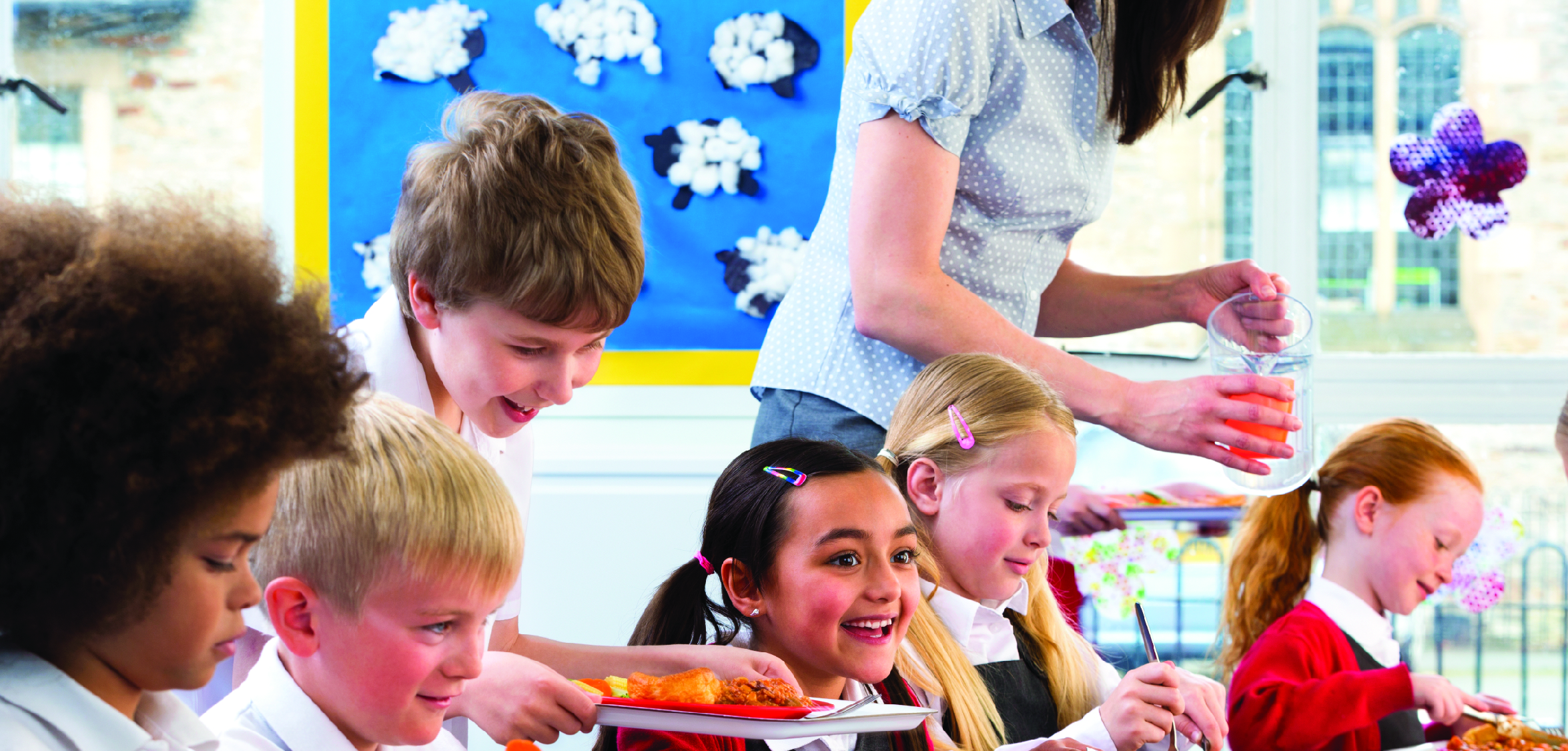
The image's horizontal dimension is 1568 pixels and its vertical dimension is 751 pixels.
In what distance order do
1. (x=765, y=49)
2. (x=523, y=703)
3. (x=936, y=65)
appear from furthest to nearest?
(x=765, y=49) < (x=936, y=65) < (x=523, y=703)

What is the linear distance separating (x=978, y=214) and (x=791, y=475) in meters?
0.42

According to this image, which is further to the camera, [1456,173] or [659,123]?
[1456,173]

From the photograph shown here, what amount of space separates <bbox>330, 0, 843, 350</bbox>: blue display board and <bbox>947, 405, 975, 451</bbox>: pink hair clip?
4.90ft

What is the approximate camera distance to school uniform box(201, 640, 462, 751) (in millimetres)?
891

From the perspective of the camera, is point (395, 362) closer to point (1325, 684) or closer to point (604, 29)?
Result: point (1325, 684)

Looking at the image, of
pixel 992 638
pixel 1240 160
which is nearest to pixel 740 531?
pixel 992 638

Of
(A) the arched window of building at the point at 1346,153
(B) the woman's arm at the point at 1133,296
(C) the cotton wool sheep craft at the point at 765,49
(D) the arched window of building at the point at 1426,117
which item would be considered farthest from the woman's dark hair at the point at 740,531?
(D) the arched window of building at the point at 1426,117

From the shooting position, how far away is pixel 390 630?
89 centimetres

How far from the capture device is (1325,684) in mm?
1771

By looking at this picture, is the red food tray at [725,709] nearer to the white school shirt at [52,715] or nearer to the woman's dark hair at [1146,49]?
the white school shirt at [52,715]

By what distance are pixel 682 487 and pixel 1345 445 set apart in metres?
1.43

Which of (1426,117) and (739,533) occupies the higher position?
(1426,117)

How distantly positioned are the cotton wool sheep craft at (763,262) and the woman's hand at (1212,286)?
1359 millimetres

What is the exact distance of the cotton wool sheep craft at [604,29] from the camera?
2936 mm
